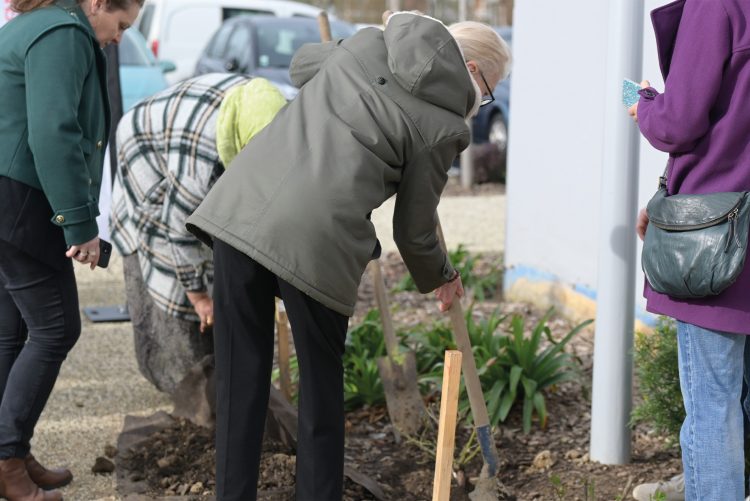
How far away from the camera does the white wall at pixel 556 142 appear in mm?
5277

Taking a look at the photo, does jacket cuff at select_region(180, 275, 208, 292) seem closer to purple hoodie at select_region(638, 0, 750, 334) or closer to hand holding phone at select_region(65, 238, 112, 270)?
hand holding phone at select_region(65, 238, 112, 270)

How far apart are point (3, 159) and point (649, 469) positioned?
218cm

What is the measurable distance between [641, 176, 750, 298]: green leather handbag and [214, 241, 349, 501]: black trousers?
0.77m

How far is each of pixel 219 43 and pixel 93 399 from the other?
9.44 metres

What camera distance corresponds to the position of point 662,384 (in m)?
3.32

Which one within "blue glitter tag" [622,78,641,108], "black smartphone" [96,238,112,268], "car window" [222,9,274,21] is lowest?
"car window" [222,9,274,21]

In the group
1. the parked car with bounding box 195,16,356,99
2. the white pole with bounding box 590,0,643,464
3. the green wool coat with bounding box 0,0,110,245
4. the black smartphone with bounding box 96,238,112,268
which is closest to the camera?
the green wool coat with bounding box 0,0,110,245

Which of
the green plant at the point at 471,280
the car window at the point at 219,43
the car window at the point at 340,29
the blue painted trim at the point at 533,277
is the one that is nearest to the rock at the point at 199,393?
the blue painted trim at the point at 533,277

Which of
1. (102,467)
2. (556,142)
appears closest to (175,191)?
(102,467)

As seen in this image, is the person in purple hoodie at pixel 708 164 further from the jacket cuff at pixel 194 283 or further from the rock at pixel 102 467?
the rock at pixel 102 467

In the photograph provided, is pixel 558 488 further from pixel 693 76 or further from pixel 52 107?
pixel 52 107

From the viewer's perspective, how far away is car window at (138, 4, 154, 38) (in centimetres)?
1547

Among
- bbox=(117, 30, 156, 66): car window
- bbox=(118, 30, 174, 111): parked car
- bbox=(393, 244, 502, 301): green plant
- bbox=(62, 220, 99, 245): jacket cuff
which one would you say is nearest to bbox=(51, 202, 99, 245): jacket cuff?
bbox=(62, 220, 99, 245): jacket cuff

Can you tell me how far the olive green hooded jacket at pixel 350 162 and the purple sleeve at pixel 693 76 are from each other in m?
0.45
